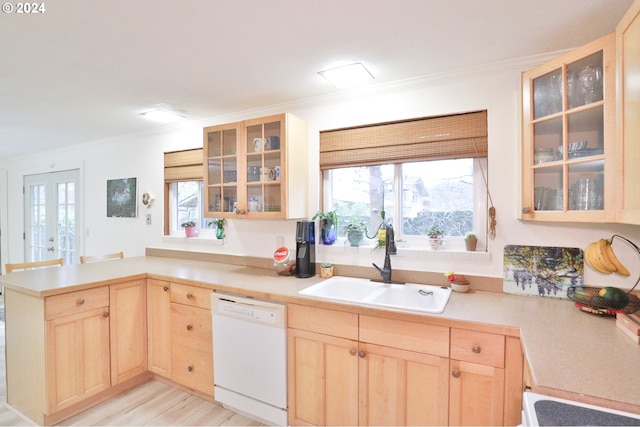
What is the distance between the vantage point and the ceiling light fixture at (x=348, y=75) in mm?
1842

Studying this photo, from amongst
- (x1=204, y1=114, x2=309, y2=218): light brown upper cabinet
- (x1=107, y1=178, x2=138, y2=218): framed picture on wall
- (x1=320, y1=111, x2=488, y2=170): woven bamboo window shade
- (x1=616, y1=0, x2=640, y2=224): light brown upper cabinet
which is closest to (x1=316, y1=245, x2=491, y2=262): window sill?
(x1=204, y1=114, x2=309, y2=218): light brown upper cabinet

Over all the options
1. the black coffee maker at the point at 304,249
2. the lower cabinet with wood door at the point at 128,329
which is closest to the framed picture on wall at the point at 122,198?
the lower cabinet with wood door at the point at 128,329

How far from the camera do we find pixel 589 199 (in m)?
1.39

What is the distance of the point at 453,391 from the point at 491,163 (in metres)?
1.27

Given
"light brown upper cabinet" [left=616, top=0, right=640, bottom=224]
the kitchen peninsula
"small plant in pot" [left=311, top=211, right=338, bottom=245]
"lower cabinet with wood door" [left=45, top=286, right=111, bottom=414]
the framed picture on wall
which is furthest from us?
the framed picture on wall

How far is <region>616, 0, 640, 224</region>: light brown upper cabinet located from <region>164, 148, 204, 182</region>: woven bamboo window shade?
2.83m

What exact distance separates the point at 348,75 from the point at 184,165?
189cm

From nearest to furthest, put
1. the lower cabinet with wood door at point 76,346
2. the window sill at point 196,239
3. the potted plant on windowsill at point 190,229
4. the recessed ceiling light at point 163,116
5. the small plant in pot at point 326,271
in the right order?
the lower cabinet with wood door at point 76,346, the small plant in pot at point 326,271, the recessed ceiling light at point 163,116, the window sill at point 196,239, the potted plant on windowsill at point 190,229

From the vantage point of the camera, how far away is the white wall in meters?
1.78

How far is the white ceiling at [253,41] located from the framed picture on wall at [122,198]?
46.1 inches

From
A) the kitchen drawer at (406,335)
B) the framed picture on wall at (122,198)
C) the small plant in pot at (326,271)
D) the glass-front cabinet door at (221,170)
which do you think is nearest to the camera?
the kitchen drawer at (406,335)

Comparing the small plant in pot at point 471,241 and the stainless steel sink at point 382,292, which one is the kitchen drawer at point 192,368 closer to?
the stainless steel sink at point 382,292

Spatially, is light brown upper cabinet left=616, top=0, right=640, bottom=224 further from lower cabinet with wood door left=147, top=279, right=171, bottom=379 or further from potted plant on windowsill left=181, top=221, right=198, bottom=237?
potted plant on windowsill left=181, top=221, right=198, bottom=237

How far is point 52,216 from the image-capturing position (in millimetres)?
4285
